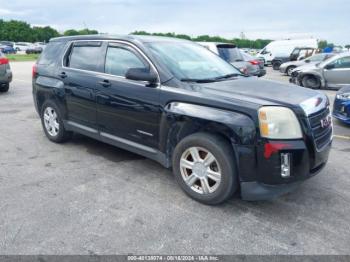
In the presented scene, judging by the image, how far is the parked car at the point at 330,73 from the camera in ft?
40.5

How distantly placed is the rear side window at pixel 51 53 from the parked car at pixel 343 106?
17.8 feet

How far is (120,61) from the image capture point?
4.32 metres

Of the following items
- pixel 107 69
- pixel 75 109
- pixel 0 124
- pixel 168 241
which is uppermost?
pixel 107 69

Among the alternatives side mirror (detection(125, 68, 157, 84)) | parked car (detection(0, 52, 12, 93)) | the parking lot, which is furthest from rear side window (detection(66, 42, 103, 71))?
parked car (detection(0, 52, 12, 93))

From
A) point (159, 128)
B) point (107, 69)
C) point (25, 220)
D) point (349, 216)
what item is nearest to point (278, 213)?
point (349, 216)

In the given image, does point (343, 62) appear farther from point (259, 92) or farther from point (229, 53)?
point (259, 92)

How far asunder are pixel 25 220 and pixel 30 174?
1.21 meters

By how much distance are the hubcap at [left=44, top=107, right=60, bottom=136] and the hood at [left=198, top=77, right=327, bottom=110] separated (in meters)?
2.92

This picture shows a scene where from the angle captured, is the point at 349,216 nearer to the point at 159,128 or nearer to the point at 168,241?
the point at 168,241

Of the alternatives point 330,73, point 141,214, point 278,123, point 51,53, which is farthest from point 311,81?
point 141,214

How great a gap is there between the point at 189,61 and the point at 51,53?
8.67ft

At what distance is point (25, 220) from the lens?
3164 millimetres

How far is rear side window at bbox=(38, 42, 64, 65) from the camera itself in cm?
538

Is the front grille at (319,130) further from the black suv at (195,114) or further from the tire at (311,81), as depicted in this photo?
the tire at (311,81)
